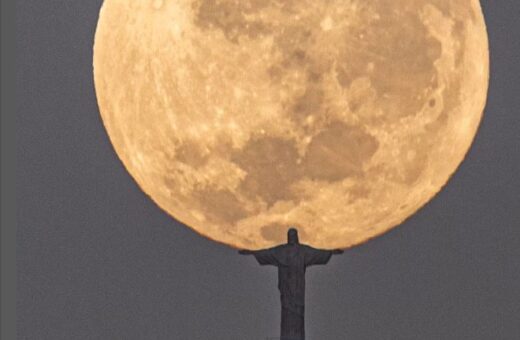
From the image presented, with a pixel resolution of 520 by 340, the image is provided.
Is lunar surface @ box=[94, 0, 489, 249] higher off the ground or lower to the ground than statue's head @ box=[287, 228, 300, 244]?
higher

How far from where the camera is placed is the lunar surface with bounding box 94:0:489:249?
145 centimetres

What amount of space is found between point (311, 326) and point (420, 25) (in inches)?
30.6

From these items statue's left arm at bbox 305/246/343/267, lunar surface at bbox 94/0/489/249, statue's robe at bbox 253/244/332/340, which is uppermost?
lunar surface at bbox 94/0/489/249

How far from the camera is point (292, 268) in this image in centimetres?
162

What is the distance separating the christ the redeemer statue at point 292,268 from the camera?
160 centimetres

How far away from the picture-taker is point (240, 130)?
1.47 m

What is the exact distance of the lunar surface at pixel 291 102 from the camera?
145cm

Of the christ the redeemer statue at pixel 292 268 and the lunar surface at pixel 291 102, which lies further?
the christ the redeemer statue at pixel 292 268

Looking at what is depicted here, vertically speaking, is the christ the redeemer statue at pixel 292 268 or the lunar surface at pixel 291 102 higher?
the lunar surface at pixel 291 102

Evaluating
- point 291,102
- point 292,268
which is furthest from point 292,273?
point 291,102

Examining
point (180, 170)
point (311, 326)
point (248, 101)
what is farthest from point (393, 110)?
point (311, 326)

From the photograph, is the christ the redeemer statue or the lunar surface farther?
the christ the redeemer statue

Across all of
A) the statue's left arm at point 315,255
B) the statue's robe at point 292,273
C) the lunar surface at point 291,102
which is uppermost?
the lunar surface at point 291,102

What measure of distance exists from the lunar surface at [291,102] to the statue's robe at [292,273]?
0.03 m
